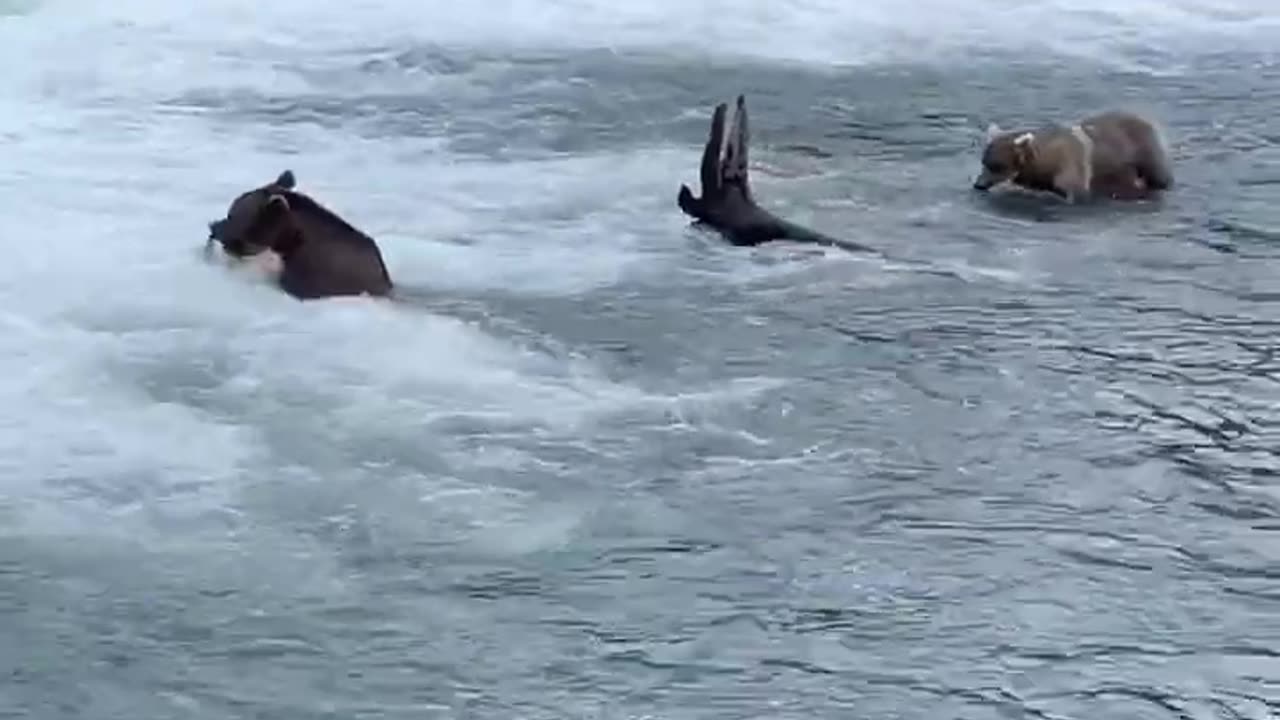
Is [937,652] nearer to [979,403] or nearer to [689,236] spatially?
[979,403]

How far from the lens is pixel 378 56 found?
13398 millimetres

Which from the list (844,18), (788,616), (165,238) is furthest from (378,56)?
(788,616)

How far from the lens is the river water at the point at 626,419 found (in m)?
5.87

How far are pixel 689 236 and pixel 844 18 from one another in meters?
5.26

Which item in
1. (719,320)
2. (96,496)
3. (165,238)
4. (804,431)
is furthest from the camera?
(165,238)

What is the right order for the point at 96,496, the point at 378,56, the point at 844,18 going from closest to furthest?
1. the point at 96,496
2. the point at 378,56
3. the point at 844,18

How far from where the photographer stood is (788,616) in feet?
20.0

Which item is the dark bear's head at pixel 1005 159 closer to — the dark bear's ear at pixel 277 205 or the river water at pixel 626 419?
the river water at pixel 626 419

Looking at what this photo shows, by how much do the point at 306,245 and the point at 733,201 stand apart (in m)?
1.71

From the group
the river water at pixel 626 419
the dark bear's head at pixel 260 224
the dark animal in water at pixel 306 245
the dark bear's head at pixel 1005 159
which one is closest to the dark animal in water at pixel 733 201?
the river water at pixel 626 419

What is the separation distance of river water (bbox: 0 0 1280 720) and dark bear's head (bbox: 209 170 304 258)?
153 millimetres

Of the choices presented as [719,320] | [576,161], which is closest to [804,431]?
[719,320]

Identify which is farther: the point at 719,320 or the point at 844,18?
the point at 844,18

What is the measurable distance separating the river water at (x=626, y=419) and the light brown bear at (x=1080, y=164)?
0.14 meters
